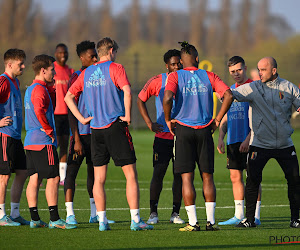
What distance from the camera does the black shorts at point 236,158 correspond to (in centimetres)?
888

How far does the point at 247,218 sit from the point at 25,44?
5083cm

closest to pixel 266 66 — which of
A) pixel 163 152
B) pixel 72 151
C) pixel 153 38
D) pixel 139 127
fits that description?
pixel 163 152

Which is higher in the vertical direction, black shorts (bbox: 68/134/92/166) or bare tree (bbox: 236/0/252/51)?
bare tree (bbox: 236/0/252/51)

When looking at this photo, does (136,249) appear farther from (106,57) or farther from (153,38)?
(153,38)

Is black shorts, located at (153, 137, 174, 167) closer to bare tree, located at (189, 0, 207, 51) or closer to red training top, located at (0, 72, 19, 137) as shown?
red training top, located at (0, 72, 19, 137)

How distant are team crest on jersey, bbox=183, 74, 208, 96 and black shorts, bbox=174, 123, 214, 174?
0.42 meters

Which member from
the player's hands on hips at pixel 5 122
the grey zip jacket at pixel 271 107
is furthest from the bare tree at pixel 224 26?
the player's hands on hips at pixel 5 122

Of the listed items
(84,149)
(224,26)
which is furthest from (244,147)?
(224,26)

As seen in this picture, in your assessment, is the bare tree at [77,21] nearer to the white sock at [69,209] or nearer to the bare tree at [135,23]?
the bare tree at [135,23]

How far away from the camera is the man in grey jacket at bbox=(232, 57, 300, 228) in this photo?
8219 millimetres

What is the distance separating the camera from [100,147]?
26.0ft

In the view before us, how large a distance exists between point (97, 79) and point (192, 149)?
1.39 metres

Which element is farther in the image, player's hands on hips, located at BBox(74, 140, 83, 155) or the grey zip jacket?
player's hands on hips, located at BBox(74, 140, 83, 155)

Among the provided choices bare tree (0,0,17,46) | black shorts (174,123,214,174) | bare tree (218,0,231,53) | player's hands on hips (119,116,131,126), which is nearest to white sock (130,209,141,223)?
black shorts (174,123,214,174)
